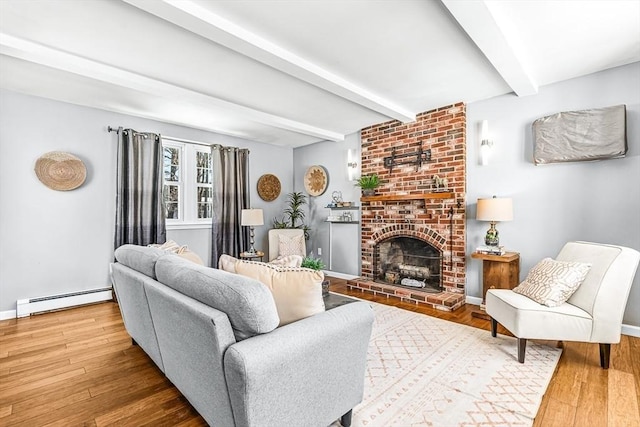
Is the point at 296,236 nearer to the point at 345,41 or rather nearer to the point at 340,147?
the point at 340,147

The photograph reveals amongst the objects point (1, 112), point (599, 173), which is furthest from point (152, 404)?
point (599, 173)

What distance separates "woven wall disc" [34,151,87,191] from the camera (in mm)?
3570

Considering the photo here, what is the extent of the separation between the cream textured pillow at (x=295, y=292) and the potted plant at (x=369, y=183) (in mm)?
3352

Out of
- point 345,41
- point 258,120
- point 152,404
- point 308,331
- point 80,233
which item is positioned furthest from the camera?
point 258,120

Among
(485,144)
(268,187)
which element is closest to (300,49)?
(485,144)

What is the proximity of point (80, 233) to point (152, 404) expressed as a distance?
2975mm

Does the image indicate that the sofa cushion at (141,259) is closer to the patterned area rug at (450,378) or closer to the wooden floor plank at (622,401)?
the patterned area rug at (450,378)

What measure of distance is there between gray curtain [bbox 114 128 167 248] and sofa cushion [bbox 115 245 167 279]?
5.94 feet

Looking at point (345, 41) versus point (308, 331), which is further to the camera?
point (345, 41)

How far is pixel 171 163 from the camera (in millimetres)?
4738

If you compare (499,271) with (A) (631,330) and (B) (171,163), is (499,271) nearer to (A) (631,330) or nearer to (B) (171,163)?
(A) (631,330)

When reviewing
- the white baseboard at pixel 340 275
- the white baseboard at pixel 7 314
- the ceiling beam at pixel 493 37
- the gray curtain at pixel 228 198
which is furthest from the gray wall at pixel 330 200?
the white baseboard at pixel 7 314

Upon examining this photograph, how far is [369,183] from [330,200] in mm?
1081

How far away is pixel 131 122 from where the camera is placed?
425 cm
